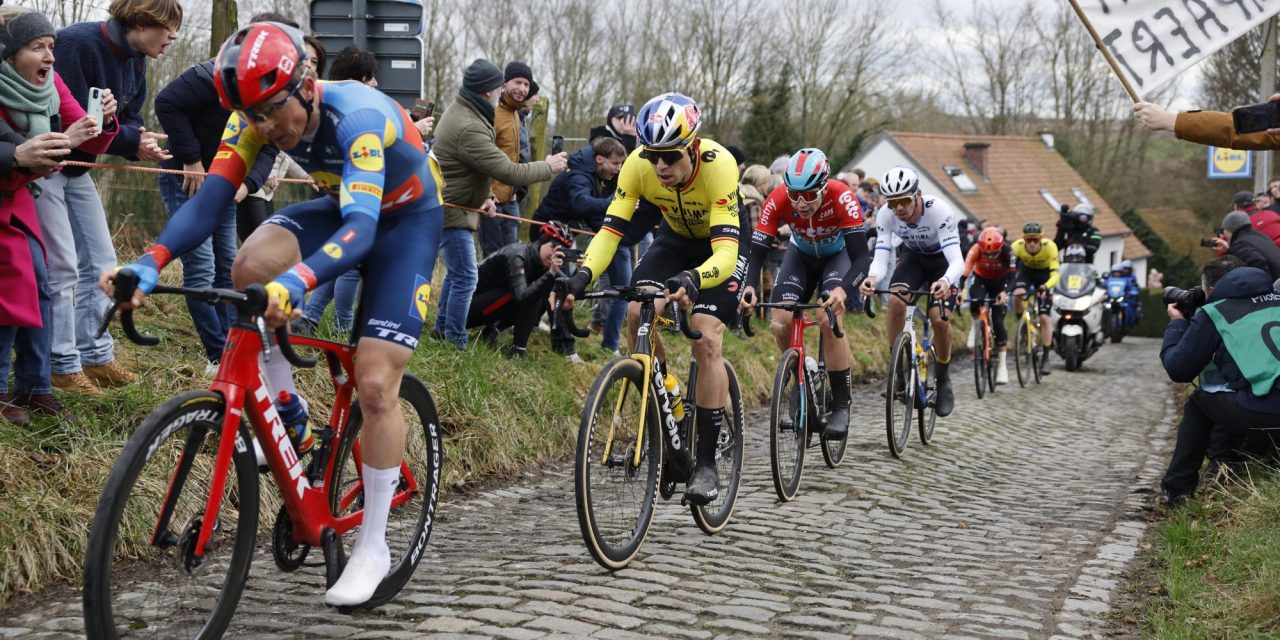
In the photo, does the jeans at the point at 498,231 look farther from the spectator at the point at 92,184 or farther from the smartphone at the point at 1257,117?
the smartphone at the point at 1257,117

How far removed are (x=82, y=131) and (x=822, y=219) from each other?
4.81 m

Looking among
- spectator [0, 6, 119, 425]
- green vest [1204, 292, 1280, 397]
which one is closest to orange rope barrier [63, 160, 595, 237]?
spectator [0, 6, 119, 425]

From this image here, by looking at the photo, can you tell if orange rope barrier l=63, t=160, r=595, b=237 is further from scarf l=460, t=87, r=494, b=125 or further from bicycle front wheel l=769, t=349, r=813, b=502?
bicycle front wheel l=769, t=349, r=813, b=502

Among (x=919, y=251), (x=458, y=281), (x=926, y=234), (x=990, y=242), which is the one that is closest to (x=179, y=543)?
(x=458, y=281)

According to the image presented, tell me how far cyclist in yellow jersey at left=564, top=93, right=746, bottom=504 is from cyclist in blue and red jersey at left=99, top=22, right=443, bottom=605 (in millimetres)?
1427

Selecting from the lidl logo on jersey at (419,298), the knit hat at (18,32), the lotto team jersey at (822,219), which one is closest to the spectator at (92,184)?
the knit hat at (18,32)

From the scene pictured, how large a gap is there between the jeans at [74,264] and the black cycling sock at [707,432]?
3.24 m

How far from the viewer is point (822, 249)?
8.77 metres

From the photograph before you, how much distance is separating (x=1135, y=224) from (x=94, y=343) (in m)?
60.5

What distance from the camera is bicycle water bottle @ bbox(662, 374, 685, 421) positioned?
616 centimetres

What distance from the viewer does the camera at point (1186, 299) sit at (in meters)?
7.74

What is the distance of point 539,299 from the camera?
32.4ft

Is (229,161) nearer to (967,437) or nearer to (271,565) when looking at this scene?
(271,565)

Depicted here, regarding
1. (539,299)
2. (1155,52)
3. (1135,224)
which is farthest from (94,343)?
(1135,224)
